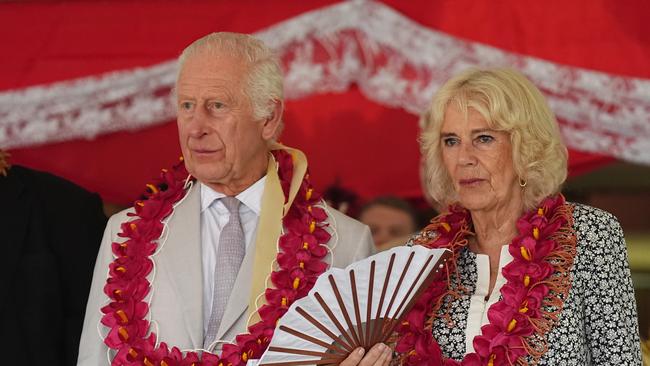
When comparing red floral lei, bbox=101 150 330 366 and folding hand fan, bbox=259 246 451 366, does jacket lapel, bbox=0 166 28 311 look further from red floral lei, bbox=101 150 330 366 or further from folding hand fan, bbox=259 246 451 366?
folding hand fan, bbox=259 246 451 366

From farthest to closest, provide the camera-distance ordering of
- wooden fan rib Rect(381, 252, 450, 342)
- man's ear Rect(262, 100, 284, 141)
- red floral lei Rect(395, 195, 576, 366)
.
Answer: man's ear Rect(262, 100, 284, 141) < red floral lei Rect(395, 195, 576, 366) < wooden fan rib Rect(381, 252, 450, 342)

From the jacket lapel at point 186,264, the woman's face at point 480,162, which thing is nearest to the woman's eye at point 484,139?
the woman's face at point 480,162

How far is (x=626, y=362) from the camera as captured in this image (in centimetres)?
354

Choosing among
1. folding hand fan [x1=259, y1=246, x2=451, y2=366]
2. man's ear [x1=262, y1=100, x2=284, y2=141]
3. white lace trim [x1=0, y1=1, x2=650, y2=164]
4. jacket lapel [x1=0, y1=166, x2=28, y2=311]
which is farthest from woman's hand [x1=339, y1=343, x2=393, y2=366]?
white lace trim [x1=0, y1=1, x2=650, y2=164]

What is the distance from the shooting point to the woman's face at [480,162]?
3.71m

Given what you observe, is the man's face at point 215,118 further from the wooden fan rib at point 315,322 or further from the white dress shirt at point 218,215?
the wooden fan rib at point 315,322

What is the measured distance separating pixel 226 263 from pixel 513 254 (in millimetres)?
844

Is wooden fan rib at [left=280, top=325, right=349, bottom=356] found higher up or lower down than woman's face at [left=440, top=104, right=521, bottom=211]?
lower down

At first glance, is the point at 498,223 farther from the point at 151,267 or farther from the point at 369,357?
the point at 151,267

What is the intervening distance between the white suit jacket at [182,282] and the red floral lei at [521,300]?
271 mm

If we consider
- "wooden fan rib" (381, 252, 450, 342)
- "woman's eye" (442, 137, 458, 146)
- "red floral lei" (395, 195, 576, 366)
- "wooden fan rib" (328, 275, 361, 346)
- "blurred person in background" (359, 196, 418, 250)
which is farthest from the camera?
"blurred person in background" (359, 196, 418, 250)

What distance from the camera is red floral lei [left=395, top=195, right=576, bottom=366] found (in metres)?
3.56

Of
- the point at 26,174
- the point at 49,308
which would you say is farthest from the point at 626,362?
the point at 26,174

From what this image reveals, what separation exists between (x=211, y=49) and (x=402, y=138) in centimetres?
187
